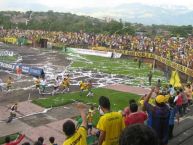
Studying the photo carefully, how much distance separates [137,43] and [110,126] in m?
51.4

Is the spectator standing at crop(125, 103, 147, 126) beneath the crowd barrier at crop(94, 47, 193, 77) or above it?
above

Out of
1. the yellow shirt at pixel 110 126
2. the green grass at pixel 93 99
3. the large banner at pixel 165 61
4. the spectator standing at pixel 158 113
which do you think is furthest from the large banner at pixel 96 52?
the yellow shirt at pixel 110 126

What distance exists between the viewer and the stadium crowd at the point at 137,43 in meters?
43.6

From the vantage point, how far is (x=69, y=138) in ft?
18.9

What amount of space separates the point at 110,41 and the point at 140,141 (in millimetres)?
59535

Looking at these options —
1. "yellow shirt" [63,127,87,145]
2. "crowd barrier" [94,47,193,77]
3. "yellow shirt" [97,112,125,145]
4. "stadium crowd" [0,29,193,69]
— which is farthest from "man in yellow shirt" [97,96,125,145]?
"stadium crowd" [0,29,193,69]

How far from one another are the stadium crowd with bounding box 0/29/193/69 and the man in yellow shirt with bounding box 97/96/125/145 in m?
29.3

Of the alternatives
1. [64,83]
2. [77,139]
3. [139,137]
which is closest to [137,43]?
[64,83]

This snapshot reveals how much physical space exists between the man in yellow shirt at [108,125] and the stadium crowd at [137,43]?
29.3 meters

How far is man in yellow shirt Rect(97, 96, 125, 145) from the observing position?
680 centimetres

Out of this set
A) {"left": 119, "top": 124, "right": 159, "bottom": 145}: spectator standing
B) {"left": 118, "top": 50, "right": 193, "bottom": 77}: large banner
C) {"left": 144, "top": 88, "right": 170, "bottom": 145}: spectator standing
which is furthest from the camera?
{"left": 118, "top": 50, "right": 193, "bottom": 77}: large banner

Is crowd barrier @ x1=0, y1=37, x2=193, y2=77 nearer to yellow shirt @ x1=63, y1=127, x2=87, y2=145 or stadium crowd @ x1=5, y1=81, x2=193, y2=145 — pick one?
stadium crowd @ x1=5, y1=81, x2=193, y2=145

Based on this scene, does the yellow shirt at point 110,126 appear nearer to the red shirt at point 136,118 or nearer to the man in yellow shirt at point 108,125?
the man in yellow shirt at point 108,125

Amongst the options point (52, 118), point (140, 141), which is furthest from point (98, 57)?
point (140, 141)
